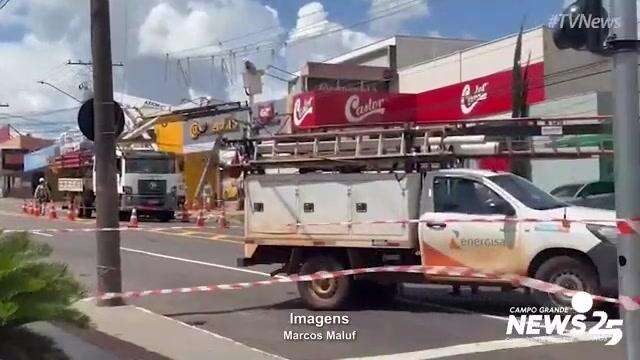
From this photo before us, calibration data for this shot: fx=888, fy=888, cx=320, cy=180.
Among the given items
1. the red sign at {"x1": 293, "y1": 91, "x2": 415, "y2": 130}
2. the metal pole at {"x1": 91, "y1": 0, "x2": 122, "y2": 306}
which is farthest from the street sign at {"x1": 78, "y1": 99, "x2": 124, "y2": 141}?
the red sign at {"x1": 293, "y1": 91, "x2": 415, "y2": 130}

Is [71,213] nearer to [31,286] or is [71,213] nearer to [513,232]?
[513,232]

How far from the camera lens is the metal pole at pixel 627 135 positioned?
5.20 meters

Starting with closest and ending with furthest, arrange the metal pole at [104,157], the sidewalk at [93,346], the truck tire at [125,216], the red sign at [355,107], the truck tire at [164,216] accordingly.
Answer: the sidewalk at [93,346]
the metal pole at [104,157]
the truck tire at [125,216]
the truck tire at [164,216]
the red sign at [355,107]

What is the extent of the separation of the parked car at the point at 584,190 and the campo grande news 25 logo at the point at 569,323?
8.87m

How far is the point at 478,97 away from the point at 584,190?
13924mm

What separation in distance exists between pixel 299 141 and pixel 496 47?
2465cm

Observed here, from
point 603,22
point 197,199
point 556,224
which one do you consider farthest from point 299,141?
point 197,199

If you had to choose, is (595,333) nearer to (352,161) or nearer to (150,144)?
(352,161)

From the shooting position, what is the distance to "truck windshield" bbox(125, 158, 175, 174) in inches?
1372

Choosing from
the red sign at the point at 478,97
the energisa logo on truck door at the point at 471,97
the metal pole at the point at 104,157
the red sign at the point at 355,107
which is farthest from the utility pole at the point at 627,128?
the red sign at the point at 355,107

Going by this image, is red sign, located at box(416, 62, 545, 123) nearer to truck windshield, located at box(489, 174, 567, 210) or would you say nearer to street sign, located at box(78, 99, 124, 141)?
truck windshield, located at box(489, 174, 567, 210)

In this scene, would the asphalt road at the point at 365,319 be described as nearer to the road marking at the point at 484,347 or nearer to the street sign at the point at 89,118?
the road marking at the point at 484,347

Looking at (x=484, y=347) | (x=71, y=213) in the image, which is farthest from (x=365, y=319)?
(x=71, y=213)

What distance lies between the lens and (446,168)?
1172 cm
